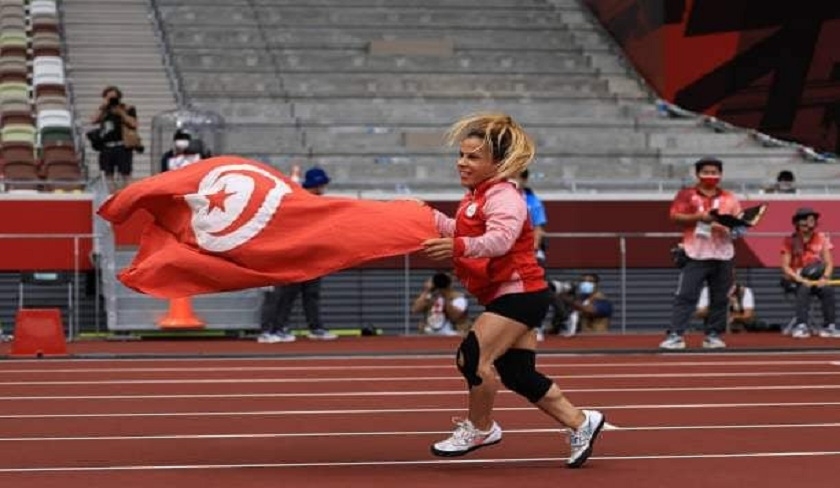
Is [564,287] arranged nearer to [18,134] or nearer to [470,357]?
[18,134]

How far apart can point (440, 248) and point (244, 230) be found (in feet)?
3.64

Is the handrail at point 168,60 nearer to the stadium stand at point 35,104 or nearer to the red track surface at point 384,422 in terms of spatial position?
the stadium stand at point 35,104

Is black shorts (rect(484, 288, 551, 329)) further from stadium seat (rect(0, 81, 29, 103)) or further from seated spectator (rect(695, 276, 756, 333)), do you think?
stadium seat (rect(0, 81, 29, 103))

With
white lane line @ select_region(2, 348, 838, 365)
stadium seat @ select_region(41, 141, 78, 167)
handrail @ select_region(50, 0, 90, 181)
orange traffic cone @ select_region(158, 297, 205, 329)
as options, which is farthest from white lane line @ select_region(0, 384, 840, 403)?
stadium seat @ select_region(41, 141, 78, 167)

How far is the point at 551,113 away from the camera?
103 ft

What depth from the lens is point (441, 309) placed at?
21.7 m

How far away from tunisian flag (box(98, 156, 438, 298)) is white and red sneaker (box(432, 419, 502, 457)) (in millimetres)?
889

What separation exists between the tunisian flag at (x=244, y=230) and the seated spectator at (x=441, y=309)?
12.5m

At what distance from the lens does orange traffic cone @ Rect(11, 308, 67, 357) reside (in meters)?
17.2

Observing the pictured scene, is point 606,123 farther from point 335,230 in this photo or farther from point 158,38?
point 335,230

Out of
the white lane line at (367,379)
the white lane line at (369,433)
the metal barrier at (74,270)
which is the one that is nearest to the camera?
the white lane line at (369,433)

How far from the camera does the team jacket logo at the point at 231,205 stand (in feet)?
29.0

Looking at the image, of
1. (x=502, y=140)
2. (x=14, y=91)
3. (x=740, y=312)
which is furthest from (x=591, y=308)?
(x=502, y=140)

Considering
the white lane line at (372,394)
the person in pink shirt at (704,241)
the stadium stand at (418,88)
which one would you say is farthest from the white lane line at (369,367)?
the stadium stand at (418,88)
